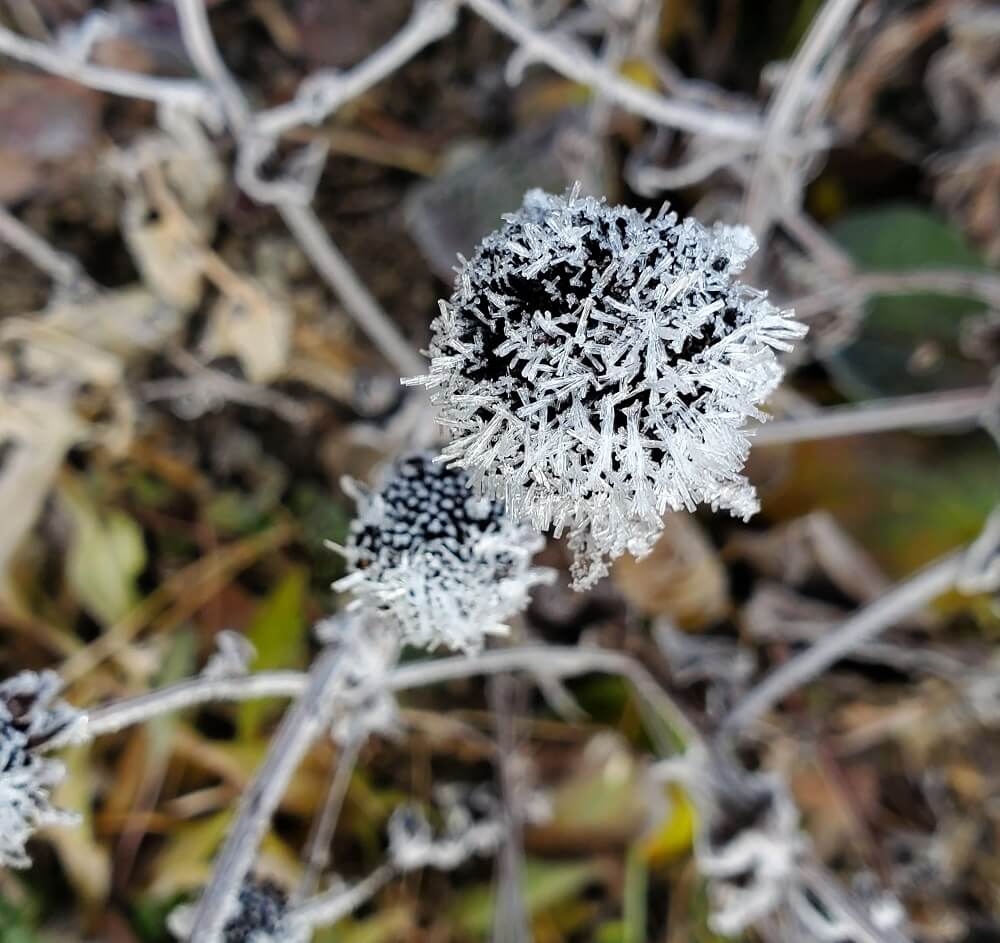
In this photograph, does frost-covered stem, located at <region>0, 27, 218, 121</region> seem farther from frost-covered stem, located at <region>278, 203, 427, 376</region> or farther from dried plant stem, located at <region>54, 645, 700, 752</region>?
dried plant stem, located at <region>54, 645, 700, 752</region>

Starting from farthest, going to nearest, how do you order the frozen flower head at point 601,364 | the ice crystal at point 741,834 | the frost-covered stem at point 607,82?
the ice crystal at point 741,834 → the frost-covered stem at point 607,82 → the frozen flower head at point 601,364

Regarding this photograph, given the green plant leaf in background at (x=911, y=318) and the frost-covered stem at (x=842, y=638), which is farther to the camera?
the green plant leaf in background at (x=911, y=318)

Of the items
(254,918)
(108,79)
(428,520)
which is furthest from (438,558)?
(108,79)

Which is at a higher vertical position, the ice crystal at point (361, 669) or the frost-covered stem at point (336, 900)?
the ice crystal at point (361, 669)

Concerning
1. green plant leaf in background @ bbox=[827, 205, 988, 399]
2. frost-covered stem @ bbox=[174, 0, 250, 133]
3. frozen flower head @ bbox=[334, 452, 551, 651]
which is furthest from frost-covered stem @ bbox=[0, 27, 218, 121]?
green plant leaf in background @ bbox=[827, 205, 988, 399]

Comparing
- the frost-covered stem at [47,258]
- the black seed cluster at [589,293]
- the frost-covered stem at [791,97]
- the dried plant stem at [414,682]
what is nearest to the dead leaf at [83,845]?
the dried plant stem at [414,682]

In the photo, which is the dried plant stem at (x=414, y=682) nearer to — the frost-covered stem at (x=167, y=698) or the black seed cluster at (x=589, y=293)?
the frost-covered stem at (x=167, y=698)

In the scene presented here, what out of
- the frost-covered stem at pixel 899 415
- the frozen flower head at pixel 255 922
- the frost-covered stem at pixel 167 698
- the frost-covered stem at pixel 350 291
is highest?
the frost-covered stem at pixel 350 291

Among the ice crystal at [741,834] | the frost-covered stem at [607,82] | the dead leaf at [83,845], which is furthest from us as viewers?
the dead leaf at [83,845]
